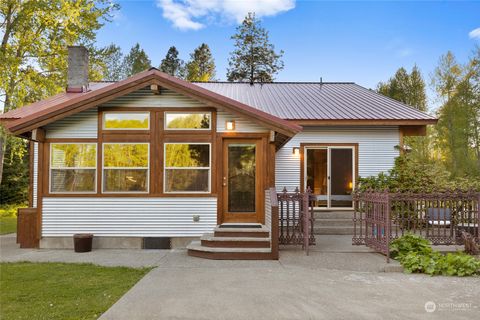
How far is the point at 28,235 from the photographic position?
28.0 ft

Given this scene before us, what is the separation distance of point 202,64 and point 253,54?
7.70 m

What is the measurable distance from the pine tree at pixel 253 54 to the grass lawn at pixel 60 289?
27.0 metres

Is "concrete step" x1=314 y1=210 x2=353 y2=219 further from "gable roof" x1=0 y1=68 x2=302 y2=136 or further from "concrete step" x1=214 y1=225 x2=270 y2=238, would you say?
"gable roof" x1=0 y1=68 x2=302 y2=136

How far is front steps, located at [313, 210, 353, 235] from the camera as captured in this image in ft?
33.1

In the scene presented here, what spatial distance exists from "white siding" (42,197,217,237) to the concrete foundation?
0.38 ft

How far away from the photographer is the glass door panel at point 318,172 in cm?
1130

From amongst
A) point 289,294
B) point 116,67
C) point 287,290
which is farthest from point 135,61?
point 289,294

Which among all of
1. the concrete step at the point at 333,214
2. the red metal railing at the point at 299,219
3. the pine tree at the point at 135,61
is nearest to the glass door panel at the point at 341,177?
the concrete step at the point at 333,214

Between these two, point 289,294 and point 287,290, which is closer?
point 289,294

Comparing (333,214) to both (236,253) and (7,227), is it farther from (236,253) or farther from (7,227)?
(7,227)

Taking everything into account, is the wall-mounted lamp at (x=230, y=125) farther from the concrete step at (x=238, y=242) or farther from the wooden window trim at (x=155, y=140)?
the concrete step at (x=238, y=242)

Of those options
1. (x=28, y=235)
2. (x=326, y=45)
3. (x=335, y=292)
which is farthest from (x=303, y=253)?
(x=326, y=45)

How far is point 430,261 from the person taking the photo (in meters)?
6.38

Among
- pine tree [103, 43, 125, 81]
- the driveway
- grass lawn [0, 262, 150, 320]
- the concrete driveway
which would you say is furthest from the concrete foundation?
pine tree [103, 43, 125, 81]
